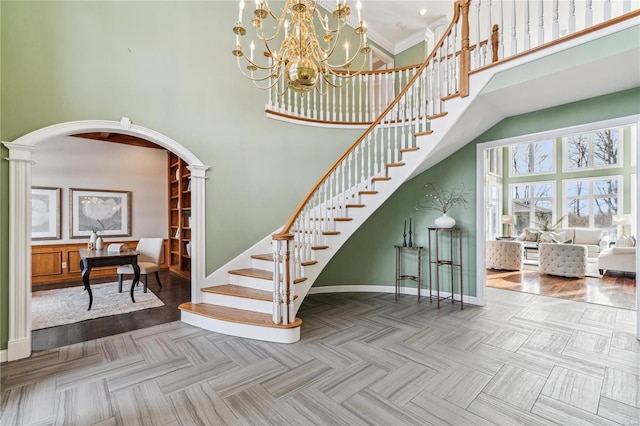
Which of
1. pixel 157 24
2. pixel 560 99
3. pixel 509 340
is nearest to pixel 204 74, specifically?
pixel 157 24

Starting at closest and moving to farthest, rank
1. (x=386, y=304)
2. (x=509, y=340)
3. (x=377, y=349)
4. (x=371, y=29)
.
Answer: (x=377, y=349)
(x=509, y=340)
(x=386, y=304)
(x=371, y=29)

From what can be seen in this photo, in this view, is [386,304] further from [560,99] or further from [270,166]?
[560,99]

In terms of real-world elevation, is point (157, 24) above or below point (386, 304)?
above

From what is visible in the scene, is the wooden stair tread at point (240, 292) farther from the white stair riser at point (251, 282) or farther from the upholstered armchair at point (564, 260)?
the upholstered armchair at point (564, 260)

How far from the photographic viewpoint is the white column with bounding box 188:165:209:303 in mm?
3781

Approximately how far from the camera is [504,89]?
10.2ft

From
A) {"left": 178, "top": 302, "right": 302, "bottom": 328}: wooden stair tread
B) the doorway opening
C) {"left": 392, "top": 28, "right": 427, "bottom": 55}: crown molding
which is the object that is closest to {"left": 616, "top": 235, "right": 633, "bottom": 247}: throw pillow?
the doorway opening

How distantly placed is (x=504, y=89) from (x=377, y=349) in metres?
3.05

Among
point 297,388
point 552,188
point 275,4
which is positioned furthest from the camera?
point 552,188

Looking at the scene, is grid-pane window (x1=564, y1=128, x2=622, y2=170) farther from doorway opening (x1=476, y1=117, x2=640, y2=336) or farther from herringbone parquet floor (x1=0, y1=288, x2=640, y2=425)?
herringbone parquet floor (x1=0, y1=288, x2=640, y2=425)

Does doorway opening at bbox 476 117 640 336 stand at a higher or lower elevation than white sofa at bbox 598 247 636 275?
higher

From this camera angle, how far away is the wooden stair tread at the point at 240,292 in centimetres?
342

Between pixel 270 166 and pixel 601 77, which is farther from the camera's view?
pixel 270 166

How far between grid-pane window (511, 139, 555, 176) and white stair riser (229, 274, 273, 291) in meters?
9.78
